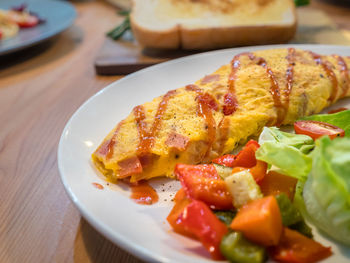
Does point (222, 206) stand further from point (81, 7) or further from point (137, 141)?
point (81, 7)

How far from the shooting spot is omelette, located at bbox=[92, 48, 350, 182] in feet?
6.34

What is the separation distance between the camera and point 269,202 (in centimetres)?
137

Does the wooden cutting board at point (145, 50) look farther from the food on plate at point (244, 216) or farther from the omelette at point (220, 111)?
the food on plate at point (244, 216)

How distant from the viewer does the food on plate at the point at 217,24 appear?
349 centimetres

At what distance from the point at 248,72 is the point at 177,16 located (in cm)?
168

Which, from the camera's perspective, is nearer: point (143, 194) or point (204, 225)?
point (204, 225)

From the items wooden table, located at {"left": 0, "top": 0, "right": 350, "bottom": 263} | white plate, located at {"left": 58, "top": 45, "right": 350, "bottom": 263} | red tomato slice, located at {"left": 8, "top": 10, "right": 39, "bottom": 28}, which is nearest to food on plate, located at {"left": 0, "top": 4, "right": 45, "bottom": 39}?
red tomato slice, located at {"left": 8, "top": 10, "right": 39, "bottom": 28}

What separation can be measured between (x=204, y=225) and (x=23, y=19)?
400 centimetres

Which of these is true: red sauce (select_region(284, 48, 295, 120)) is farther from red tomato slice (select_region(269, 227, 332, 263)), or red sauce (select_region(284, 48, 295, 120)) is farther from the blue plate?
Result: the blue plate

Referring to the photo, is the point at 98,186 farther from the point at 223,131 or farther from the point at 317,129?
the point at 317,129

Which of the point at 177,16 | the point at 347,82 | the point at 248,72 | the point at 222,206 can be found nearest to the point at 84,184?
the point at 222,206

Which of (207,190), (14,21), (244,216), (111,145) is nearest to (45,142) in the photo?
(111,145)

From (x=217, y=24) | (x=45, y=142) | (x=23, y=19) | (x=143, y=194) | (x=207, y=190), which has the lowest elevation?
(x=45, y=142)

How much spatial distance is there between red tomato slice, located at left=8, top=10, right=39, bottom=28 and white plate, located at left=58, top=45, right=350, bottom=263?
2.39 m
